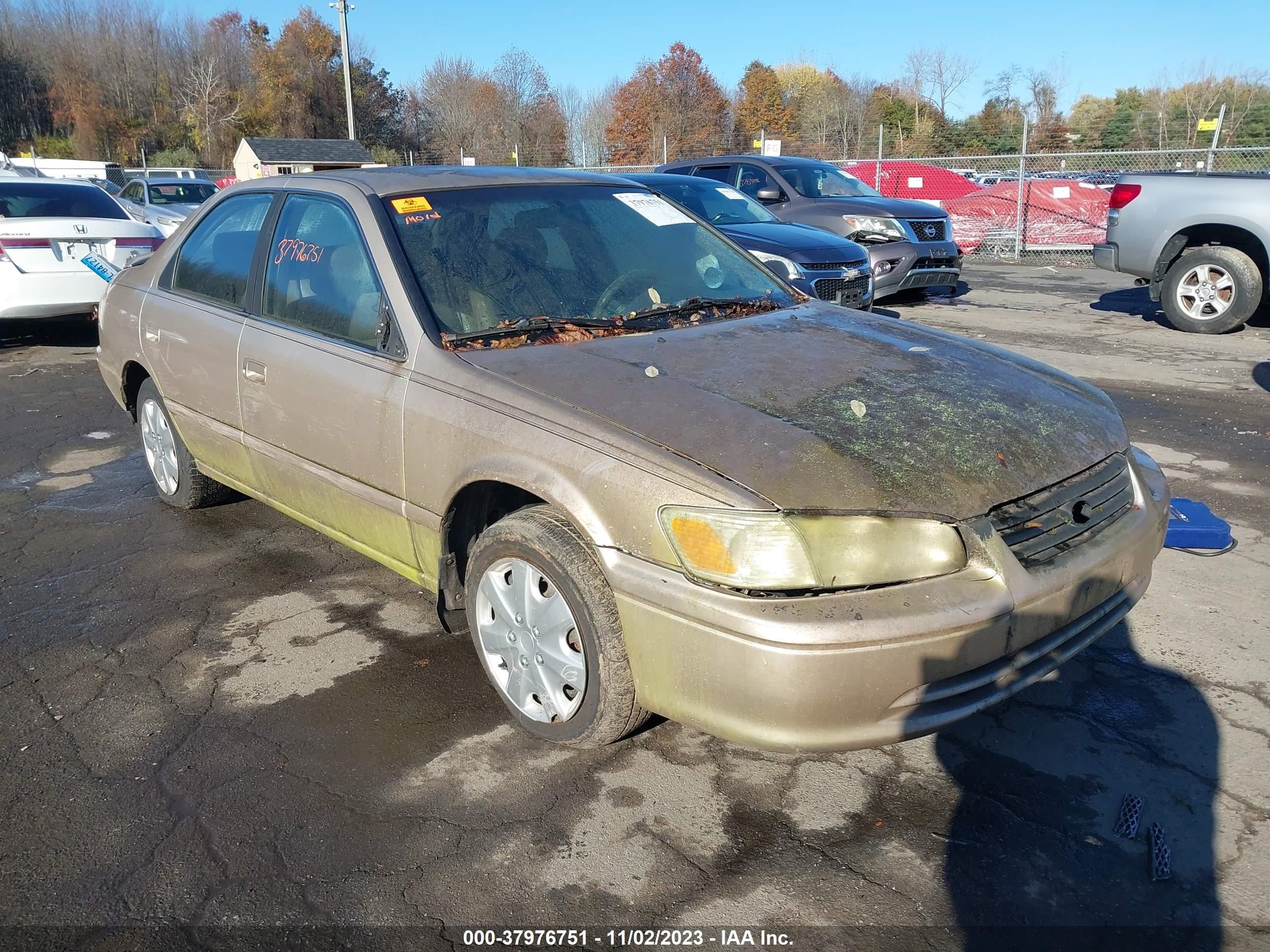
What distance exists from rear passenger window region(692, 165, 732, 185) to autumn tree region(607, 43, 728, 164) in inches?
1817

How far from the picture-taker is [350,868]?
2.42m

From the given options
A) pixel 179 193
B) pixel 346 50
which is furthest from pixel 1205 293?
pixel 346 50

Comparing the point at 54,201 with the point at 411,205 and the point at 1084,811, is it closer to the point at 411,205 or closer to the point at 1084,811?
the point at 411,205

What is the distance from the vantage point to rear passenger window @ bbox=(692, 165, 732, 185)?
1267 cm

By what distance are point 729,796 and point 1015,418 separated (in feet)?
4.45

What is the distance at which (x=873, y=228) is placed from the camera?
11.3m

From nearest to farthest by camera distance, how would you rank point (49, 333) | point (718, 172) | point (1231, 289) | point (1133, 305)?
point (1231, 289) < point (49, 333) < point (1133, 305) < point (718, 172)

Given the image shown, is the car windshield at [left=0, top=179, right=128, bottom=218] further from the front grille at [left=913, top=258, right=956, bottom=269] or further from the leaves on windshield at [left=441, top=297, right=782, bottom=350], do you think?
the front grille at [left=913, top=258, right=956, bottom=269]

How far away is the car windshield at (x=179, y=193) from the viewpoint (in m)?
18.4

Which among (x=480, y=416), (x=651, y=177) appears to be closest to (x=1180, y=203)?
(x=651, y=177)

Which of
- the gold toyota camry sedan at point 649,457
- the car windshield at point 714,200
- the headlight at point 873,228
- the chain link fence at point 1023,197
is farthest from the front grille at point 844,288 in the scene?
the chain link fence at point 1023,197

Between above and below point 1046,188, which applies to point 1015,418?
below

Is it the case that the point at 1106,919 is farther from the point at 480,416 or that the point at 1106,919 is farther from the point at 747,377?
the point at 480,416

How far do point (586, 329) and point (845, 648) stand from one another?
1.53 m
